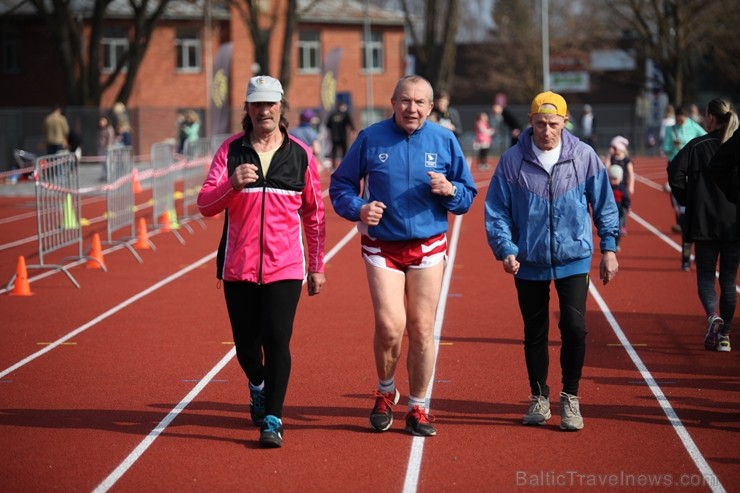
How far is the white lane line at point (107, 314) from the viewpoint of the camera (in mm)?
9375

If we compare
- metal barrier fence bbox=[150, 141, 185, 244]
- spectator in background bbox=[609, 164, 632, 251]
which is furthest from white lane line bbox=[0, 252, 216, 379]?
spectator in background bbox=[609, 164, 632, 251]

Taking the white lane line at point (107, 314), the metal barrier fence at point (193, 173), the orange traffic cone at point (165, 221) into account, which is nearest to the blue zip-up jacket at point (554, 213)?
the white lane line at point (107, 314)

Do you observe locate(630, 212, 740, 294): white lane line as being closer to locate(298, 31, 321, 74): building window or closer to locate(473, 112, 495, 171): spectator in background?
locate(473, 112, 495, 171): spectator in background

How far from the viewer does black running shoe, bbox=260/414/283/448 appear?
256 inches

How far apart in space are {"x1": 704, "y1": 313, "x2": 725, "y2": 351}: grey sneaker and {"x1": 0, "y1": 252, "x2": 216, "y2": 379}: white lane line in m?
5.44

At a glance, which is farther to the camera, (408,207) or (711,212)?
(711,212)

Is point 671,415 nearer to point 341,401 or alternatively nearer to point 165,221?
point 341,401

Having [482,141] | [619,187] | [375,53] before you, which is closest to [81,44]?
[482,141]

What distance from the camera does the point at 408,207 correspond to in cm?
663

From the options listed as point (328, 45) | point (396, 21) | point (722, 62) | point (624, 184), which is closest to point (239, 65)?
point (328, 45)

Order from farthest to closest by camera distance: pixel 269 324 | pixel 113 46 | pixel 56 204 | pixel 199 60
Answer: pixel 199 60 < pixel 113 46 < pixel 56 204 < pixel 269 324

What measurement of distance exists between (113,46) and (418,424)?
5051cm

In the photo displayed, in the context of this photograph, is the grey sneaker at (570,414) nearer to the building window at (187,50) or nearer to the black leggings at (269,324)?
the black leggings at (269,324)

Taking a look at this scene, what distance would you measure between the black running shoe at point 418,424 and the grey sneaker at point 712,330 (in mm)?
3390
